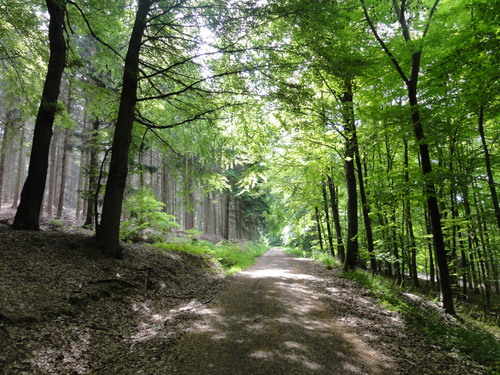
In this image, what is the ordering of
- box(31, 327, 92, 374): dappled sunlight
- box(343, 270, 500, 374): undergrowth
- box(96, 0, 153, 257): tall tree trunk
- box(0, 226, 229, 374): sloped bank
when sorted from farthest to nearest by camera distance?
box(96, 0, 153, 257): tall tree trunk → box(343, 270, 500, 374): undergrowth → box(0, 226, 229, 374): sloped bank → box(31, 327, 92, 374): dappled sunlight

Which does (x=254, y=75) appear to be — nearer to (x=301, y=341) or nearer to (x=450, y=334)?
(x=301, y=341)

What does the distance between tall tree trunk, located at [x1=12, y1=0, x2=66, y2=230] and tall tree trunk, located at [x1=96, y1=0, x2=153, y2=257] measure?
1.88 metres

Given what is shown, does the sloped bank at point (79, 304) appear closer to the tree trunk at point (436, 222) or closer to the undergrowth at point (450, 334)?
the undergrowth at point (450, 334)

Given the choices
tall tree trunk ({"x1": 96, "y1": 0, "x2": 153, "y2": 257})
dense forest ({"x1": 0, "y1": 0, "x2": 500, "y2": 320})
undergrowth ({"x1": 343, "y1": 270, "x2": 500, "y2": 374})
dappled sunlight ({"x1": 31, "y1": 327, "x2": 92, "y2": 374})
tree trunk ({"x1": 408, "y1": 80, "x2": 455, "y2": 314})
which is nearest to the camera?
dappled sunlight ({"x1": 31, "y1": 327, "x2": 92, "y2": 374})

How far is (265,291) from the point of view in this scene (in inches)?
307

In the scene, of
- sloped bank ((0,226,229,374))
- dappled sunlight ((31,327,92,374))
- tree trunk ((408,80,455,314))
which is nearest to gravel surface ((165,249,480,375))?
sloped bank ((0,226,229,374))

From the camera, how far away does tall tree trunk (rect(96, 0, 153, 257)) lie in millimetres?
7066

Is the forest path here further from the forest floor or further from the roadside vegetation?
the roadside vegetation

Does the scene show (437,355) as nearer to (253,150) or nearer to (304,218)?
(253,150)

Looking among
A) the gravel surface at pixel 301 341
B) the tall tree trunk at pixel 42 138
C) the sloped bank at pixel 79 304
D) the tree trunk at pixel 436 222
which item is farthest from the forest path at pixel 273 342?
the tall tree trunk at pixel 42 138

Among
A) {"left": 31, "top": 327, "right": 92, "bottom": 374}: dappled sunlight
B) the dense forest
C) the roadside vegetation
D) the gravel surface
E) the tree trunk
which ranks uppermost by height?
the dense forest

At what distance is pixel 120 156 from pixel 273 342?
5976 mm

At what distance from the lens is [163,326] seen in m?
5.03

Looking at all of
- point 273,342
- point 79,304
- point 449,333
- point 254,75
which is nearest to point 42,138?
point 79,304
